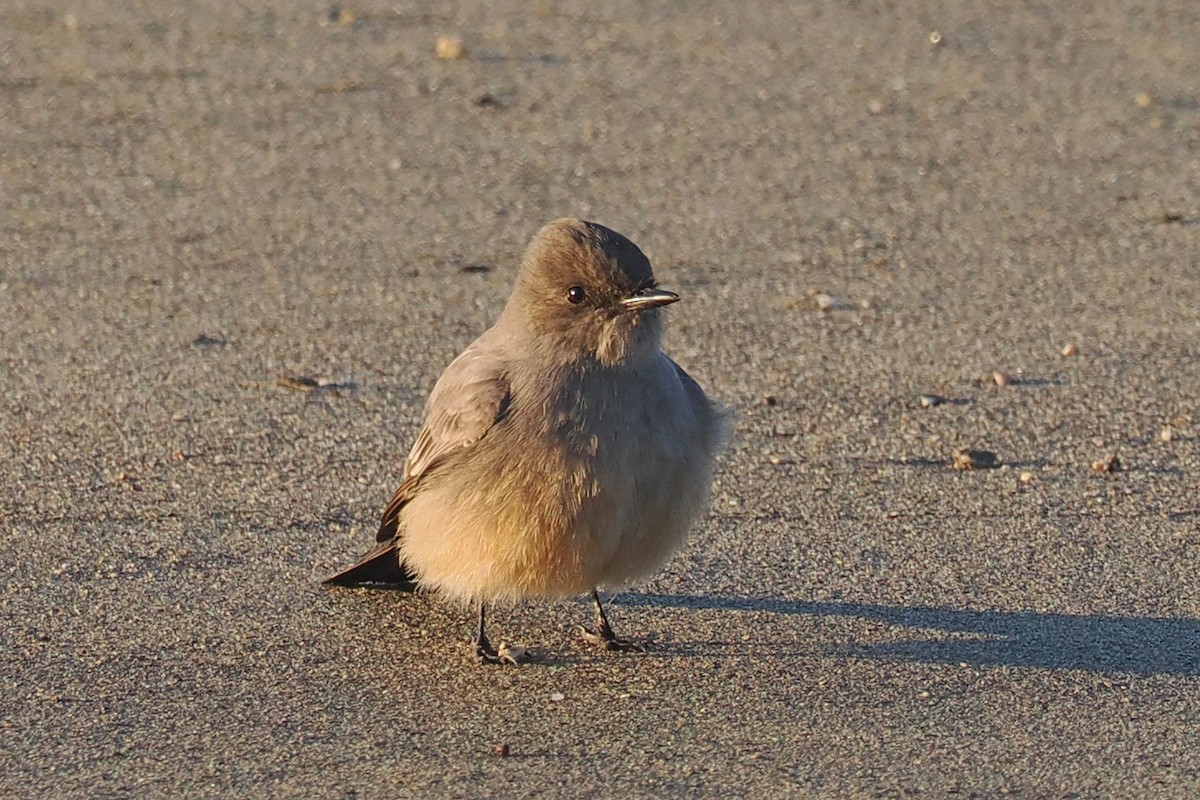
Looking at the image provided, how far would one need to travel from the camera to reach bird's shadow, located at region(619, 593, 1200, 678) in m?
5.52

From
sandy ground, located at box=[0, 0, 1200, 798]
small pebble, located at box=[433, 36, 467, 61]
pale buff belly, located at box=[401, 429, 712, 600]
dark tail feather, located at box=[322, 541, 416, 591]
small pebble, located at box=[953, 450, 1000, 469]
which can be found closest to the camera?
sandy ground, located at box=[0, 0, 1200, 798]

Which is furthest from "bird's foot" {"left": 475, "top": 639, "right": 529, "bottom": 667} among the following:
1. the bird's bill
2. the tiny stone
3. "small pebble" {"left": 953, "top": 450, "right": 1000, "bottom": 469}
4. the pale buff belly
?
the tiny stone

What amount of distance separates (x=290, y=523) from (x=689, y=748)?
194cm

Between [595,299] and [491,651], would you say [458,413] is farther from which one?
[491,651]

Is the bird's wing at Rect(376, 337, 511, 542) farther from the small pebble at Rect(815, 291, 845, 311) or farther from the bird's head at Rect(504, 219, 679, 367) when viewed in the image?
the small pebble at Rect(815, 291, 845, 311)

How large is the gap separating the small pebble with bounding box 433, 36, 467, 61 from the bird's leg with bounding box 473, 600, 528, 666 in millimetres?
6532

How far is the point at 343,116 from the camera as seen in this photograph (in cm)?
1080

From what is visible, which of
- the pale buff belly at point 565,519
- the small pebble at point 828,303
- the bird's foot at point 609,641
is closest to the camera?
the pale buff belly at point 565,519

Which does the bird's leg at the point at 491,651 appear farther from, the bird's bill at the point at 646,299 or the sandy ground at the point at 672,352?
the bird's bill at the point at 646,299

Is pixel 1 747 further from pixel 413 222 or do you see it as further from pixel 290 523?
pixel 413 222

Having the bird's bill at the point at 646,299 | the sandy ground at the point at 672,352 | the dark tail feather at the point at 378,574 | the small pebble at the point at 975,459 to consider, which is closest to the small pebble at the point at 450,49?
the sandy ground at the point at 672,352

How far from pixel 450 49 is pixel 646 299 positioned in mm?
6530

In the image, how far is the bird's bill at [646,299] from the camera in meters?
5.52

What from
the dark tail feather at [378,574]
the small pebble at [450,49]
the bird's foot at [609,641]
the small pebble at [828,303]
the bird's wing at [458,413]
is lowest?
the bird's foot at [609,641]
